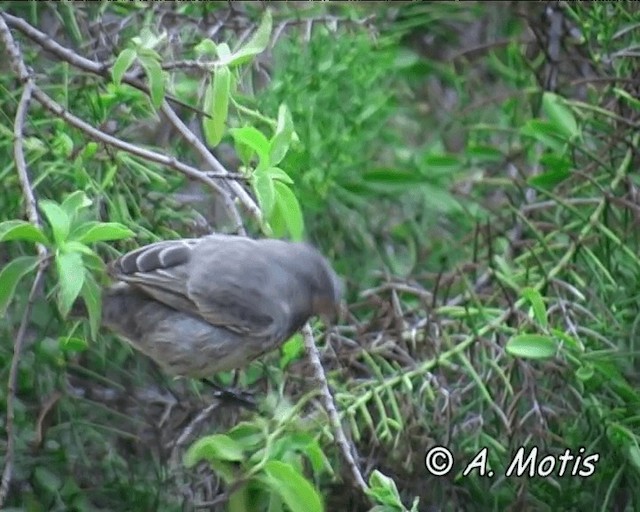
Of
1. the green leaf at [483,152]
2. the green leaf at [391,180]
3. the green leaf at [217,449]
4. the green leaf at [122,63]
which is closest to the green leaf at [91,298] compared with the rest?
the green leaf at [217,449]

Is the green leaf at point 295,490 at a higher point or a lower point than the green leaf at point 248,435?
higher

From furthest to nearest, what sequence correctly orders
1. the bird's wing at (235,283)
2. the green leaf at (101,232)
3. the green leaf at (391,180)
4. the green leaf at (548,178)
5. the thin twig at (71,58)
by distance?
the green leaf at (391,180), the green leaf at (548,178), the bird's wing at (235,283), the thin twig at (71,58), the green leaf at (101,232)

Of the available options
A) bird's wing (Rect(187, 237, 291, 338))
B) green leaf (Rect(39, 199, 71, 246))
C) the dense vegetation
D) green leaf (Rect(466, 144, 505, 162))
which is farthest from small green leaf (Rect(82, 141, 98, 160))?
green leaf (Rect(466, 144, 505, 162))

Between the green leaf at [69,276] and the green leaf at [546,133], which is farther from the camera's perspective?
the green leaf at [546,133]

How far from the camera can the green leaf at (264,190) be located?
87.9 inches

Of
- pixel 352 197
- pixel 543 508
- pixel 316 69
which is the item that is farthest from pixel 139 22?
pixel 543 508

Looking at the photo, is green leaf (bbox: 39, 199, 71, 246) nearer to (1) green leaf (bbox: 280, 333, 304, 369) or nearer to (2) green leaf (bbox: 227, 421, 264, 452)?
(2) green leaf (bbox: 227, 421, 264, 452)

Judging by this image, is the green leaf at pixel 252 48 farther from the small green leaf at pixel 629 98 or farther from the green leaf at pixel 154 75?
the small green leaf at pixel 629 98

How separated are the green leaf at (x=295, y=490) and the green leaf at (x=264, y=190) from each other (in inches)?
16.9

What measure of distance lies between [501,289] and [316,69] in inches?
32.2

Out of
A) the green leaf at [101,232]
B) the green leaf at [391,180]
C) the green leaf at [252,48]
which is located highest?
the green leaf at [252,48]

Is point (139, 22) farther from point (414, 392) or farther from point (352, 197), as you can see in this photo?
point (414, 392)

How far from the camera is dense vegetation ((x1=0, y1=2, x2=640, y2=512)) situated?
232cm

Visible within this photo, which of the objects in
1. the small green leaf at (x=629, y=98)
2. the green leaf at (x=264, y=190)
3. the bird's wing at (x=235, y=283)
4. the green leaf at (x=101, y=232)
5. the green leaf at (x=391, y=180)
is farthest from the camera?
the green leaf at (x=391, y=180)
